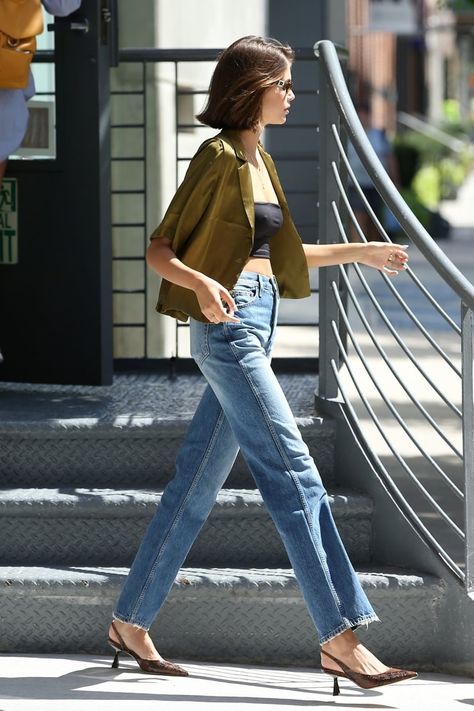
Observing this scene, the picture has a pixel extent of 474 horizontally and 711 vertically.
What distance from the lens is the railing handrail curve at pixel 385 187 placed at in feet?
13.5

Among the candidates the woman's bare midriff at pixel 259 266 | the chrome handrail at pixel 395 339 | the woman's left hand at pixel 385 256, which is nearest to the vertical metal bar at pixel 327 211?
the chrome handrail at pixel 395 339

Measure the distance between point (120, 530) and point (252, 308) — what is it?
1.17 meters

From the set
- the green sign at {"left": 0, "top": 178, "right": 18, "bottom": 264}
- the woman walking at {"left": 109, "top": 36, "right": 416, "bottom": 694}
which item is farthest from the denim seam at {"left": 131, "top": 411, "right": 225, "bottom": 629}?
the green sign at {"left": 0, "top": 178, "right": 18, "bottom": 264}

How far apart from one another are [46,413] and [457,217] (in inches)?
880

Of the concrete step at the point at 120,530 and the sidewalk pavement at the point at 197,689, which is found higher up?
the concrete step at the point at 120,530

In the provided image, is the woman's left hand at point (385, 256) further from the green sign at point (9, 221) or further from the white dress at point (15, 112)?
the green sign at point (9, 221)

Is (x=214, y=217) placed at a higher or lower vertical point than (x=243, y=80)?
lower

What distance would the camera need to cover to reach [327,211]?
4918 mm

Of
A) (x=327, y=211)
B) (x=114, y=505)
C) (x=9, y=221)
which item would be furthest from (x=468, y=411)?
(x=9, y=221)

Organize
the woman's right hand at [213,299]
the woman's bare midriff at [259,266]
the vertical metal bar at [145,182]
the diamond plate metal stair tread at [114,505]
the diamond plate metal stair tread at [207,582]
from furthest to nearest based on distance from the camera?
the vertical metal bar at [145,182], the diamond plate metal stair tread at [114,505], the diamond plate metal stair tread at [207,582], the woman's bare midriff at [259,266], the woman's right hand at [213,299]

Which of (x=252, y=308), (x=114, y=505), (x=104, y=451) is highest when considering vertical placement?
(x=252, y=308)

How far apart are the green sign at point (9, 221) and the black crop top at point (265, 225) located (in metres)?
2.22

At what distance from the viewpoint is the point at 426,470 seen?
569 centimetres

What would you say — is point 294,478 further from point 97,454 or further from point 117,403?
point 117,403
